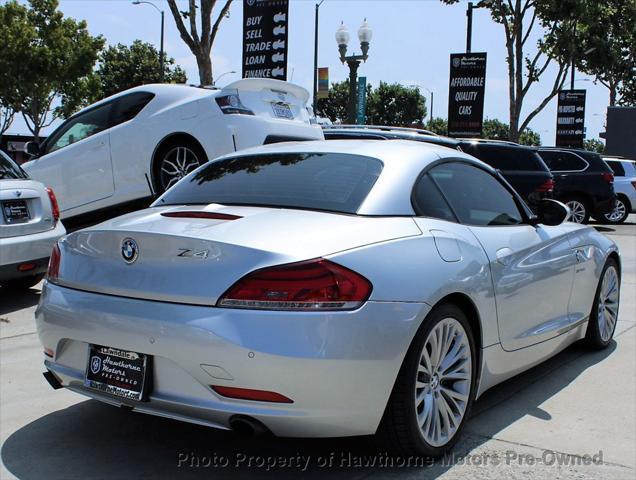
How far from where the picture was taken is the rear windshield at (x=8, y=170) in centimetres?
688

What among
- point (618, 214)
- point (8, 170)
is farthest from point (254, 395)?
point (618, 214)

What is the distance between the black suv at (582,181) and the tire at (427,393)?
46.5 ft

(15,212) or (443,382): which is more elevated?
(15,212)

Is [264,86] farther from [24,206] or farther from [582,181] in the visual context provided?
Result: [582,181]

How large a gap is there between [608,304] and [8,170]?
17.9 feet

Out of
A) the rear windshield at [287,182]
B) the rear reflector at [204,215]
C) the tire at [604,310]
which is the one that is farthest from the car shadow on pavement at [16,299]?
the tire at [604,310]

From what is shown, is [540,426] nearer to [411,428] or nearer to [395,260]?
[411,428]

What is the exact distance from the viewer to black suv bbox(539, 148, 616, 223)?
16828 mm

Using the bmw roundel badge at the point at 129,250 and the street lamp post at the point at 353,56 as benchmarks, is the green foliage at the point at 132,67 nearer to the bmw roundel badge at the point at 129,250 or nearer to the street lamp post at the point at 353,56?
the street lamp post at the point at 353,56

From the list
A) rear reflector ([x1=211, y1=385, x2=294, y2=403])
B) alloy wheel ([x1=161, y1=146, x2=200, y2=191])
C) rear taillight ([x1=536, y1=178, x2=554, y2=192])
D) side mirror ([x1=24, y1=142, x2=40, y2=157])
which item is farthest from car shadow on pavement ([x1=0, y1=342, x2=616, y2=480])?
rear taillight ([x1=536, y1=178, x2=554, y2=192])

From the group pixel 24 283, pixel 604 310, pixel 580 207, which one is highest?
pixel 580 207

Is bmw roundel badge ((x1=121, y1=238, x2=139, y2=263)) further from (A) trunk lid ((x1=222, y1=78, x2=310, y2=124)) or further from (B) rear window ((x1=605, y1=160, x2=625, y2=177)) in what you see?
(B) rear window ((x1=605, y1=160, x2=625, y2=177))

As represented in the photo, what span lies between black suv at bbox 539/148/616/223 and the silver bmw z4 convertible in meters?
13.7

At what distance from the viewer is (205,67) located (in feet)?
50.6
